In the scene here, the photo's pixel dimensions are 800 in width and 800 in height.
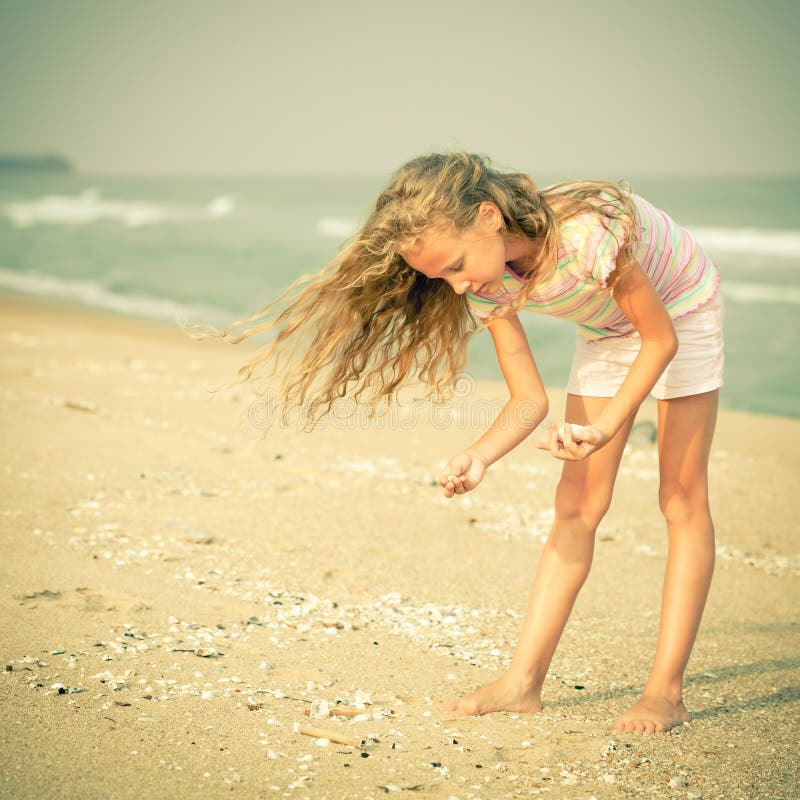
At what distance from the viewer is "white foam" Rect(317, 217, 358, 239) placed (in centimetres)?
2553

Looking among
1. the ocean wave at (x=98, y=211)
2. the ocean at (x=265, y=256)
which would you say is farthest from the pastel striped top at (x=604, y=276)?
the ocean wave at (x=98, y=211)

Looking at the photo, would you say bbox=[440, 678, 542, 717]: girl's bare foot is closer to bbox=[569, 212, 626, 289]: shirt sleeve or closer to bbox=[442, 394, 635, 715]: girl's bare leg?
bbox=[442, 394, 635, 715]: girl's bare leg

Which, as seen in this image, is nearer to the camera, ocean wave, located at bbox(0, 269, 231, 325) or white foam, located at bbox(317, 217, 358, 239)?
ocean wave, located at bbox(0, 269, 231, 325)

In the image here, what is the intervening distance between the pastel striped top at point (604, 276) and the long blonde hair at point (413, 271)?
4cm

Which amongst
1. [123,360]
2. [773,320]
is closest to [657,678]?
[123,360]

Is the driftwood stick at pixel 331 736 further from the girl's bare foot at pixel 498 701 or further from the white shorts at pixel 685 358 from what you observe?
the white shorts at pixel 685 358

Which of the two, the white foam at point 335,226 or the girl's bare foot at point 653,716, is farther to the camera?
the white foam at point 335,226

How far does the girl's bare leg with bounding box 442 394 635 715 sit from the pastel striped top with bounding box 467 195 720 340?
0.30 meters

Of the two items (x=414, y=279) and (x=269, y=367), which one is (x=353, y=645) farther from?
(x=269, y=367)

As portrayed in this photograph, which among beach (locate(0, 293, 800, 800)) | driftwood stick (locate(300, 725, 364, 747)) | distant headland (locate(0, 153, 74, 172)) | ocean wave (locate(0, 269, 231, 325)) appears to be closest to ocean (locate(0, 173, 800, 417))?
ocean wave (locate(0, 269, 231, 325))

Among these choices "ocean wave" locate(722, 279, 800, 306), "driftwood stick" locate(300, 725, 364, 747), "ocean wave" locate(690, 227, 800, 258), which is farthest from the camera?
"ocean wave" locate(690, 227, 800, 258)

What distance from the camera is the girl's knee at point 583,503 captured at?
2893mm

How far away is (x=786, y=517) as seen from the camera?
16.8ft

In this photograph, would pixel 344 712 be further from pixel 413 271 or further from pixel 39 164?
pixel 39 164
